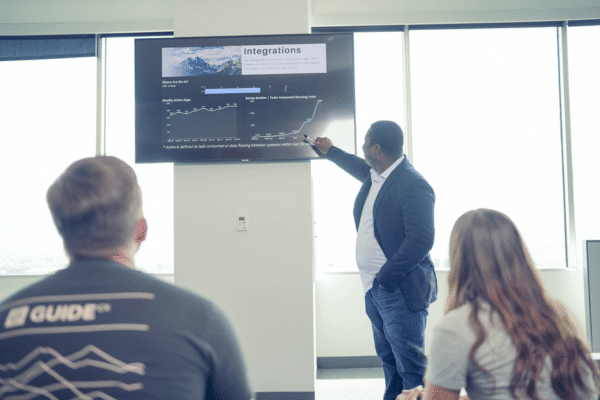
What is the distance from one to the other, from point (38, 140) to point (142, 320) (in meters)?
3.77

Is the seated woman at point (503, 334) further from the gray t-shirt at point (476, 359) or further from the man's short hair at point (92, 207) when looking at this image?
the man's short hair at point (92, 207)

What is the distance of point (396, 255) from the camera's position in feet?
6.21

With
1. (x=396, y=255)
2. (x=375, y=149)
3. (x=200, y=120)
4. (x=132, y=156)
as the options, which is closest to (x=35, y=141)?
(x=132, y=156)

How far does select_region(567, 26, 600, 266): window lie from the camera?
3645 millimetres

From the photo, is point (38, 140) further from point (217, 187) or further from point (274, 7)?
point (274, 7)

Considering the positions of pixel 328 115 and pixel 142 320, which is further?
pixel 328 115

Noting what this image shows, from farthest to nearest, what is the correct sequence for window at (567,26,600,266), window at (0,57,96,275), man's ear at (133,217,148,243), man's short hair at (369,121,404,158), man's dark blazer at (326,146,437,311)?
window at (0,57,96,275)
window at (567,26,600,266)
man's short hair at (369,121,404,158)
man's dark blazer at (326,146,437,311)
man's ear at (133,217,148,243)

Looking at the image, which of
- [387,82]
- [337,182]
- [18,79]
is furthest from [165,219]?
[387,82]

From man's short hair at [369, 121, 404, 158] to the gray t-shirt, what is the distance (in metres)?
1.26

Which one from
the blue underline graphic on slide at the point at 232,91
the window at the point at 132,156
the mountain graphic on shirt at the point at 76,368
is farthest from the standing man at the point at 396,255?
the window at the point at 132,156

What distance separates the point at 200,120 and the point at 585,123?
3197 millimetres

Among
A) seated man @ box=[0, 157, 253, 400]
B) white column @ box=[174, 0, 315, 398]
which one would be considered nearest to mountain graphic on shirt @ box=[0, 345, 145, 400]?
seated man @ box=[0, 157, 253, 400]

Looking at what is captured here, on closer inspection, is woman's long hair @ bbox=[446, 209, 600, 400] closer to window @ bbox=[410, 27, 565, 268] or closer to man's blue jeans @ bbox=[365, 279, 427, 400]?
man's blue jeans @ bbox=[365, 279, 427, 400]

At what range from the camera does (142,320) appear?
70cm
